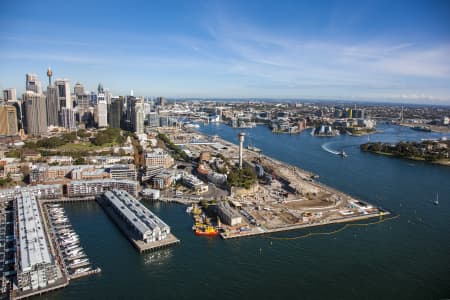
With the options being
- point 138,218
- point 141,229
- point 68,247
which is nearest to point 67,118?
point 138,218

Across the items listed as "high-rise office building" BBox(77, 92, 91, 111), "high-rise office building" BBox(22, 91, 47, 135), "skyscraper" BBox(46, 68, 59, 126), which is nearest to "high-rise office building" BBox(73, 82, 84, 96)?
"high-rise office building" BBox(77, 92, 91, 111)

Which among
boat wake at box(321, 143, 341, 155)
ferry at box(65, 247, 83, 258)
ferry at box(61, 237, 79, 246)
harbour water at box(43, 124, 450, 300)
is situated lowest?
harbour water at box(43, 124, 450, 300)

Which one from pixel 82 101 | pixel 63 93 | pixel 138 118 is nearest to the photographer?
pixel 138 118

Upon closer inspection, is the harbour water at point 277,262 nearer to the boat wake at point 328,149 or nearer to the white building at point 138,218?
the white building at point 138,218

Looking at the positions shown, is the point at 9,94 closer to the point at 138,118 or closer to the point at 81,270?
the point at 138,118

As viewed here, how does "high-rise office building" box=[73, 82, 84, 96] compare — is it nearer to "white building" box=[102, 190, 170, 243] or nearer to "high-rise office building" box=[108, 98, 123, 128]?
"high-rise office building" box=[108, 98, 123, 128]

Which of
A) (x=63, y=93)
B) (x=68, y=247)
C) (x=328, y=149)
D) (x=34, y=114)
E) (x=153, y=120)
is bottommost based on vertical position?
(x=68, y=247)
